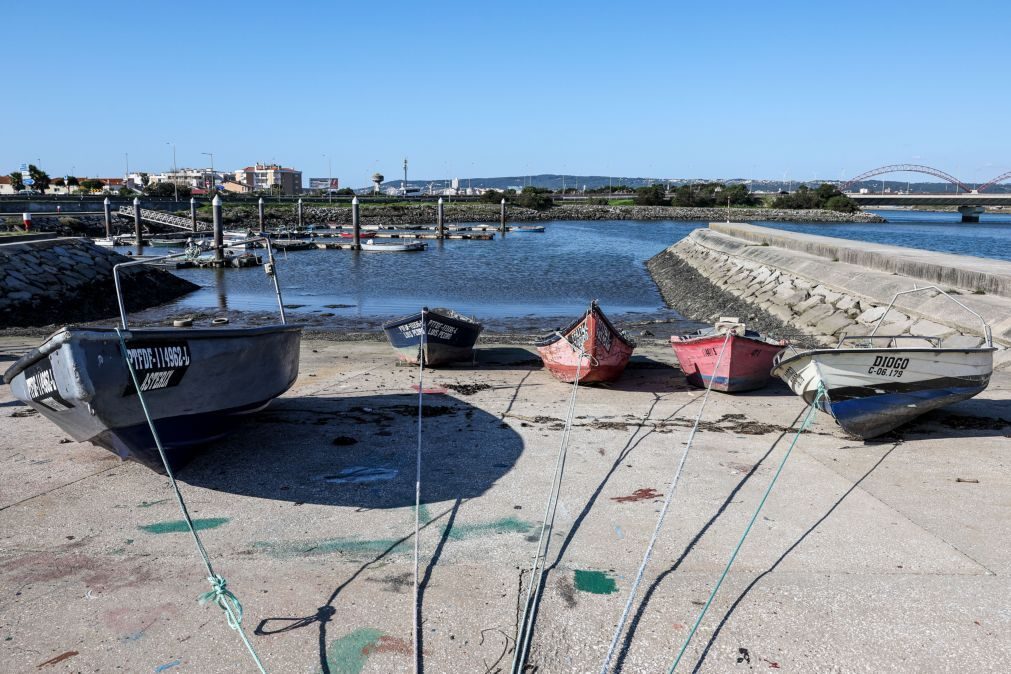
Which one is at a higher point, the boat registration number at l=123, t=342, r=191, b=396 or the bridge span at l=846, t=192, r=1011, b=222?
the bridge span at l=846, t=192, r=1011, b=222

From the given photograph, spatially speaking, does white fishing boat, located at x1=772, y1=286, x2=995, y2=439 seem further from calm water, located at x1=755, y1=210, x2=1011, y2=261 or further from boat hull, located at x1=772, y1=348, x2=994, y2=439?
calm water, located at x1=755, y1=210, x2=1011, y2=261

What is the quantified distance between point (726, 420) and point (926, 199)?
118987 mm

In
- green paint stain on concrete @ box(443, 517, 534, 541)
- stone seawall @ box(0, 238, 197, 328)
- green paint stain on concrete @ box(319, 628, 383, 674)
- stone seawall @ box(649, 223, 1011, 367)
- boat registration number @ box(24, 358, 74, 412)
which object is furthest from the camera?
stone seawall @ box(0, 238, 197, 328)

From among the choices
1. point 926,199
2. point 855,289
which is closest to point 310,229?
point 855,289

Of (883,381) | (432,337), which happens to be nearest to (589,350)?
(432,337)

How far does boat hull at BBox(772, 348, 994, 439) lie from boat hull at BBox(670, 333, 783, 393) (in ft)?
6.15

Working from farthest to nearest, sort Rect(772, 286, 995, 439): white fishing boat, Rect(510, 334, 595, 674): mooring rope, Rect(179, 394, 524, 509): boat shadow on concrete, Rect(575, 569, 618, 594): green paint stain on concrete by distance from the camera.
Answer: Rect(772, 286, 995, 439): white fishing boat, Rect(179, 394, 524, 509): boat shadow on concrete, Rect(575, 569, 618, 594): green paint stain on concrete, Rect(510, 334, 595, 674): mooring rope

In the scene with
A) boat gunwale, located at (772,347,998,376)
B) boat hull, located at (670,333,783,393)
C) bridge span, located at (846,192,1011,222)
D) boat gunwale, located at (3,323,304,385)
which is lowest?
boat hull, located at (670,333,783,393)

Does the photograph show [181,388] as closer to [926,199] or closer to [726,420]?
[726,420]

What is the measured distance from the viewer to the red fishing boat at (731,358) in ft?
32.3

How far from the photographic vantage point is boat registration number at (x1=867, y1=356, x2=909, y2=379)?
7.44m

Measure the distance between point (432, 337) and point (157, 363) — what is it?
5.78 metres

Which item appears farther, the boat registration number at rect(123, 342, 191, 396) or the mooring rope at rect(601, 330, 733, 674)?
the boat registration number at rect(123, 342, 191, 396)

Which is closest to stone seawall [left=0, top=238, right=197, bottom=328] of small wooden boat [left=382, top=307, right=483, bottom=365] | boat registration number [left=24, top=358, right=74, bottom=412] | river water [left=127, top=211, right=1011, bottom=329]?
river water [left=127, top=211, right=1011, bottom=329]
